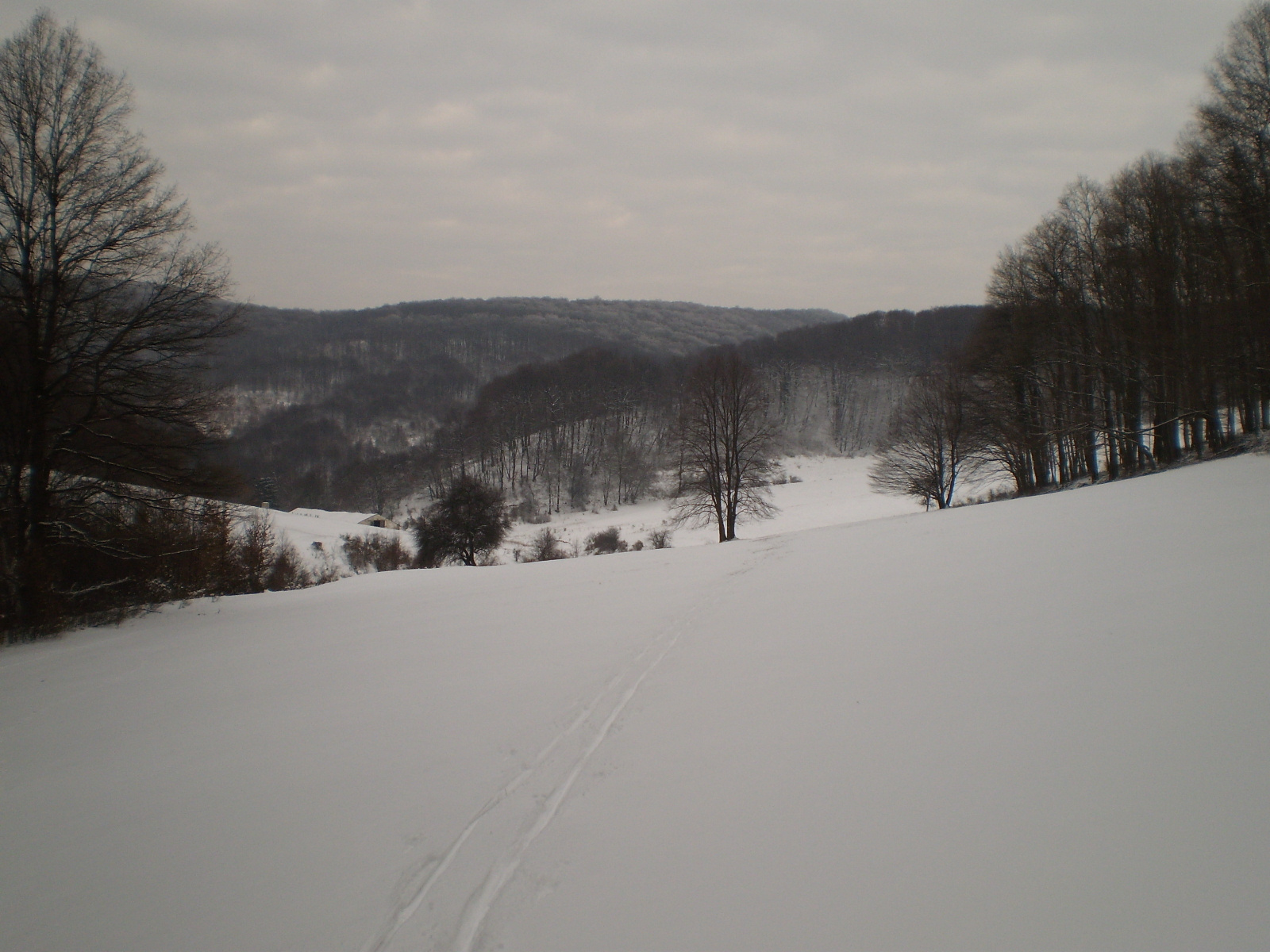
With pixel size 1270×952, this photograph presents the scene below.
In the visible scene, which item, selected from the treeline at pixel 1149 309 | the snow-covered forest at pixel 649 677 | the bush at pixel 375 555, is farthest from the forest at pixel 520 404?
the snow-covered forest at pixel 649 677

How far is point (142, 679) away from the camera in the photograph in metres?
7.53

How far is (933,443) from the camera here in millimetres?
26906

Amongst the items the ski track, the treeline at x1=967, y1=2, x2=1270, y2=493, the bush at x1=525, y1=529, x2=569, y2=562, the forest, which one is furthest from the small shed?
the ski track

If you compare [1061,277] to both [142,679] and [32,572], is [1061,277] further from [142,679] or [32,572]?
[32,572]

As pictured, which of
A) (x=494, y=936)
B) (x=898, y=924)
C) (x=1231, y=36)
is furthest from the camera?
(x=1231, y=36)

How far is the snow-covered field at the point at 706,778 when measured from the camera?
3.01m

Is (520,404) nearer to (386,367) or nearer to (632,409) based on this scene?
(632,409)

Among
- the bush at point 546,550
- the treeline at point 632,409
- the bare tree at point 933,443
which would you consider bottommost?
the bush at point 546,550

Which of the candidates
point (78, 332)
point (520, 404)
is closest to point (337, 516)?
point (520, 404)

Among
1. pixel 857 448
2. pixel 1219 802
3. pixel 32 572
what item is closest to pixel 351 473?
pixel 857 448

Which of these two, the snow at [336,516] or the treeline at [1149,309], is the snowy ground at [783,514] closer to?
the treeline at [1149,309]

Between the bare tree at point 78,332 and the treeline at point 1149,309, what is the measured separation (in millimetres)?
24479

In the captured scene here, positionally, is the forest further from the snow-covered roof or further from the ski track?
the ski track

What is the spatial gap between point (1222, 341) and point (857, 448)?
222 ft
